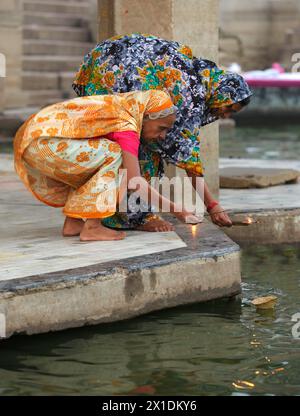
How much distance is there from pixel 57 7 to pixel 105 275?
17.9 metres

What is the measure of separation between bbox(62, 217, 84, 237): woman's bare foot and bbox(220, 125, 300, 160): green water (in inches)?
311

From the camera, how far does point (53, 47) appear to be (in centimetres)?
2186

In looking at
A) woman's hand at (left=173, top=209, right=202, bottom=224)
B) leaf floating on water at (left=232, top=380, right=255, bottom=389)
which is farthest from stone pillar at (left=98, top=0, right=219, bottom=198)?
leaf floating on water at (left=232, top=380, right=255, bottom=389)

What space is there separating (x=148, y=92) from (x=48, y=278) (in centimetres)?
134

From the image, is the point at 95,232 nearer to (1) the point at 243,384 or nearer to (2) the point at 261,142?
(1) the point at 243,384

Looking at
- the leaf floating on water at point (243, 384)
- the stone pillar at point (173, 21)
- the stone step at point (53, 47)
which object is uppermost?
the stone pillar at point (173, 21)

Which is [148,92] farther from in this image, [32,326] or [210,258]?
[32,326]

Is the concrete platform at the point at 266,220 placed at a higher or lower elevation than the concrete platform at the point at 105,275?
lower

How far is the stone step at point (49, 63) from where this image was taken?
20906 mm

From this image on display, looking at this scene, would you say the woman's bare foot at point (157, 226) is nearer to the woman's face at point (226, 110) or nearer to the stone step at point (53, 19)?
the woman's face at point (226, 110)

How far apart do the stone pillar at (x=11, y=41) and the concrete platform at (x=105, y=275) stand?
10.8 m

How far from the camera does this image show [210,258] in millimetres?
6324

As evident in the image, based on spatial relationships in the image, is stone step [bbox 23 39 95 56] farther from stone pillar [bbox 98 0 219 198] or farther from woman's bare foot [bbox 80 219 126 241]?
woman's bare foot [bbox 80 219 126 241]

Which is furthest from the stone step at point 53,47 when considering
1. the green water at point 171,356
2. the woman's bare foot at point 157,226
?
the green water at point 171,356
